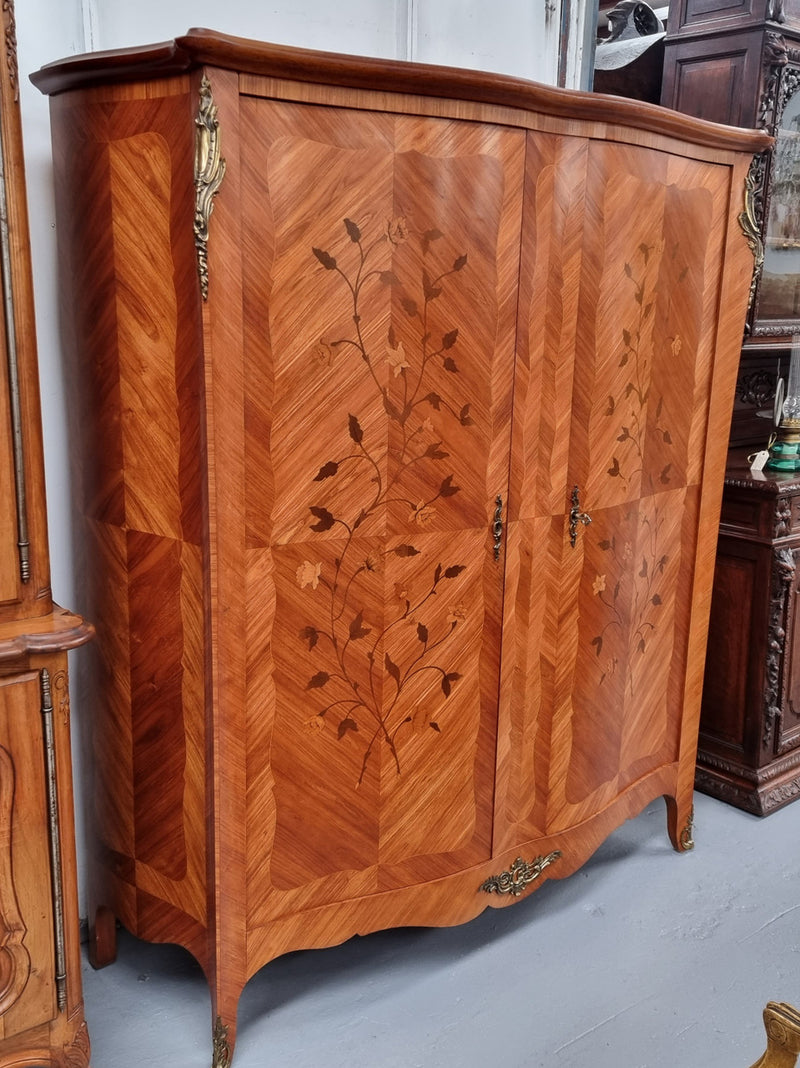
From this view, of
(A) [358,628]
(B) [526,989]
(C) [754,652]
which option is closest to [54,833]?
(A) [358,628]

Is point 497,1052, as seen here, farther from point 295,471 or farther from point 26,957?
point 295,471

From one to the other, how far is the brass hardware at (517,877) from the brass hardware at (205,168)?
1.41 meters

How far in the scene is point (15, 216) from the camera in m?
1.51

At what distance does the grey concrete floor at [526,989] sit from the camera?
1.94 metres

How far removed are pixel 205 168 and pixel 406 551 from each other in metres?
0.76

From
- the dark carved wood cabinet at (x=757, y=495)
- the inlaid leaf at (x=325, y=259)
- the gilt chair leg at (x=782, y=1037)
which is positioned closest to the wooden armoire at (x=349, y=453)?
the inlaid leaf at (x=325, y=259)

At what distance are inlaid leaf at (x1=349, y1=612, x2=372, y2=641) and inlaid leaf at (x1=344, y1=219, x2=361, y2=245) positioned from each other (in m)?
0.68

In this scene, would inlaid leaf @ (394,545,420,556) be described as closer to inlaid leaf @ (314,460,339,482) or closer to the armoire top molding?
inlaid leaf @ (314,460,339,482)

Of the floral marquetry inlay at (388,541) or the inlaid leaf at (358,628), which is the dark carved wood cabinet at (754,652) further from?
the inlaid leaf at (358,628)

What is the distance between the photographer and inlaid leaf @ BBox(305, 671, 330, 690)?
1.84m

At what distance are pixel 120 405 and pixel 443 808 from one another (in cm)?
104

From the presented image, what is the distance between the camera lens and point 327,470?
176 centimetres

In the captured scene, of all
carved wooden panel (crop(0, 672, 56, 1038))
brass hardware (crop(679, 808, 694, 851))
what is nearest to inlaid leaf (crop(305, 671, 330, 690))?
carved wooden panel (crop(0, 672, 56, 1038))

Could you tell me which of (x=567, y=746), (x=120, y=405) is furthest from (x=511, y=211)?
(x=567, y=746)
